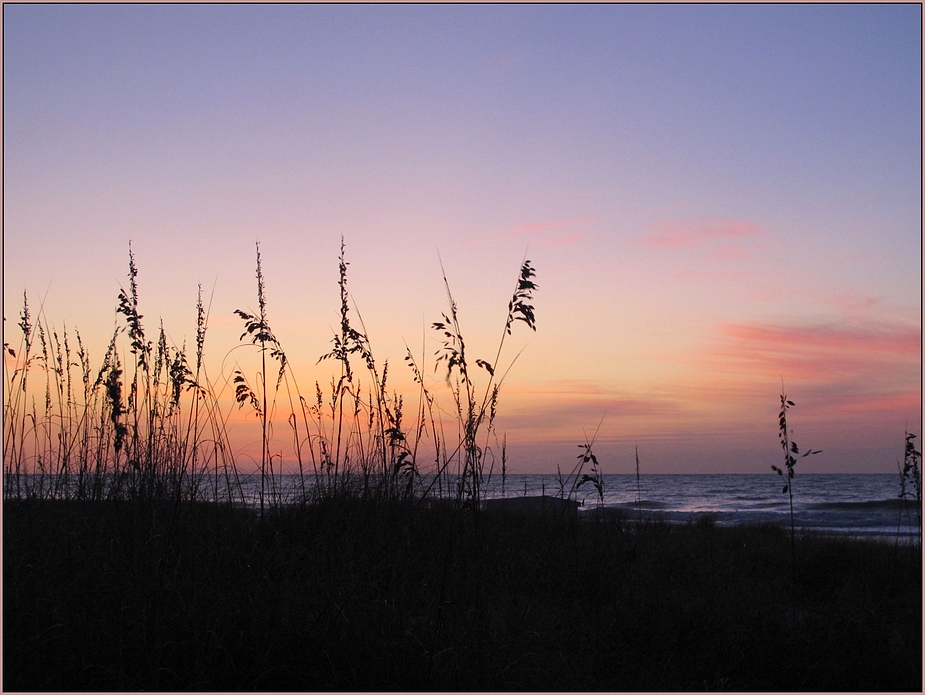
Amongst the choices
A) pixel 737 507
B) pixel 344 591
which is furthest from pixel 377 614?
pixel 737 507

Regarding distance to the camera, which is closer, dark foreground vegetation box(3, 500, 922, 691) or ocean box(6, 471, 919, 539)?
dark foreground vegetation box(3, 500, 922, 691)

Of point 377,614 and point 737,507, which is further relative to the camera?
point 737,507

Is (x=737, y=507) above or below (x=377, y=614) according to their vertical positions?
below

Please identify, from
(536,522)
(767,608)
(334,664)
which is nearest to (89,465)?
(334,664)

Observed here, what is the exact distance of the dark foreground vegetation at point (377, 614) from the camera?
308cm

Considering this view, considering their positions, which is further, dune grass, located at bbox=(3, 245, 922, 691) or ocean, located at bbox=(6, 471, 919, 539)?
ocean, located at bbox=(6, 471, 919, 539)

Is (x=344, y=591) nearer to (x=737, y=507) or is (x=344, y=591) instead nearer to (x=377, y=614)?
(x=377, y=614)

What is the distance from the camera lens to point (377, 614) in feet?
11.6

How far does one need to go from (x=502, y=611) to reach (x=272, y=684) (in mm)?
1690

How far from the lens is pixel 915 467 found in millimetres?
5141

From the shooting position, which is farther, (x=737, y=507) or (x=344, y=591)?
(x=737, y=507)

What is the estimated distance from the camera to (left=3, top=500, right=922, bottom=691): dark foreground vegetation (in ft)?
10.1

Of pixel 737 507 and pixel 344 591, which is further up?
pixel 344 591

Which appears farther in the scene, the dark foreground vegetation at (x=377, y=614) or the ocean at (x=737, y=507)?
the ocean at (x=737, y=507)
